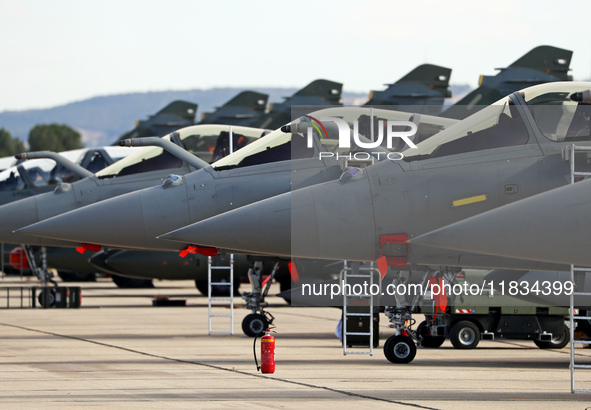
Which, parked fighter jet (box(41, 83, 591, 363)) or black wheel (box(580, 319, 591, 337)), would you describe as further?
black wheel (box(580, 319, 591, 337))

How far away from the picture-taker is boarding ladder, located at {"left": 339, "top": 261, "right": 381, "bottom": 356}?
14.9m

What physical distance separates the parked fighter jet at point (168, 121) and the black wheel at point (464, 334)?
20789 millimetres

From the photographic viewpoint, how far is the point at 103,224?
1573cm

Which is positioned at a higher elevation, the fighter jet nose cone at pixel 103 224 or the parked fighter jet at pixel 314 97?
the parked fighter jet at pixel 314 97

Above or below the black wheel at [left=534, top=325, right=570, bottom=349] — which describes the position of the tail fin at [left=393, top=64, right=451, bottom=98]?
above

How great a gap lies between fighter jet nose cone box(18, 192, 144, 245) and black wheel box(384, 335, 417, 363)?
4.23 metres

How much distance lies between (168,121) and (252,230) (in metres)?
24.3

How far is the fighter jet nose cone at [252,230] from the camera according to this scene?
1238 cm

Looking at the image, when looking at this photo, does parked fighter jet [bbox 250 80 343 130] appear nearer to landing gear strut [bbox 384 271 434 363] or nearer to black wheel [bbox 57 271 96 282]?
black wheel [bbox 57 271 96 282]

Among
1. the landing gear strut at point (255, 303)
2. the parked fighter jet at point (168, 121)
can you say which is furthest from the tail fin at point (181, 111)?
the landing gear strut at point (255, 303)

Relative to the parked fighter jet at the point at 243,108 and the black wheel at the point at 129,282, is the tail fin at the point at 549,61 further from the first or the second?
the black wheel at the point at 129,282

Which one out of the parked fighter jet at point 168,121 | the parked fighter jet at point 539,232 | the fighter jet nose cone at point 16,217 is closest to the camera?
the parked fighter jet at point 539,232

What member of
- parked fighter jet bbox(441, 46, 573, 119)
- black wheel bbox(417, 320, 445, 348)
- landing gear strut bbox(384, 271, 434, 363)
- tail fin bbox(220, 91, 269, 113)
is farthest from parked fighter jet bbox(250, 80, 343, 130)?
landing gear strut bbox(384, 271, 434, 363)

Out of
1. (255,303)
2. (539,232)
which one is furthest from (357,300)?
(539,232)
